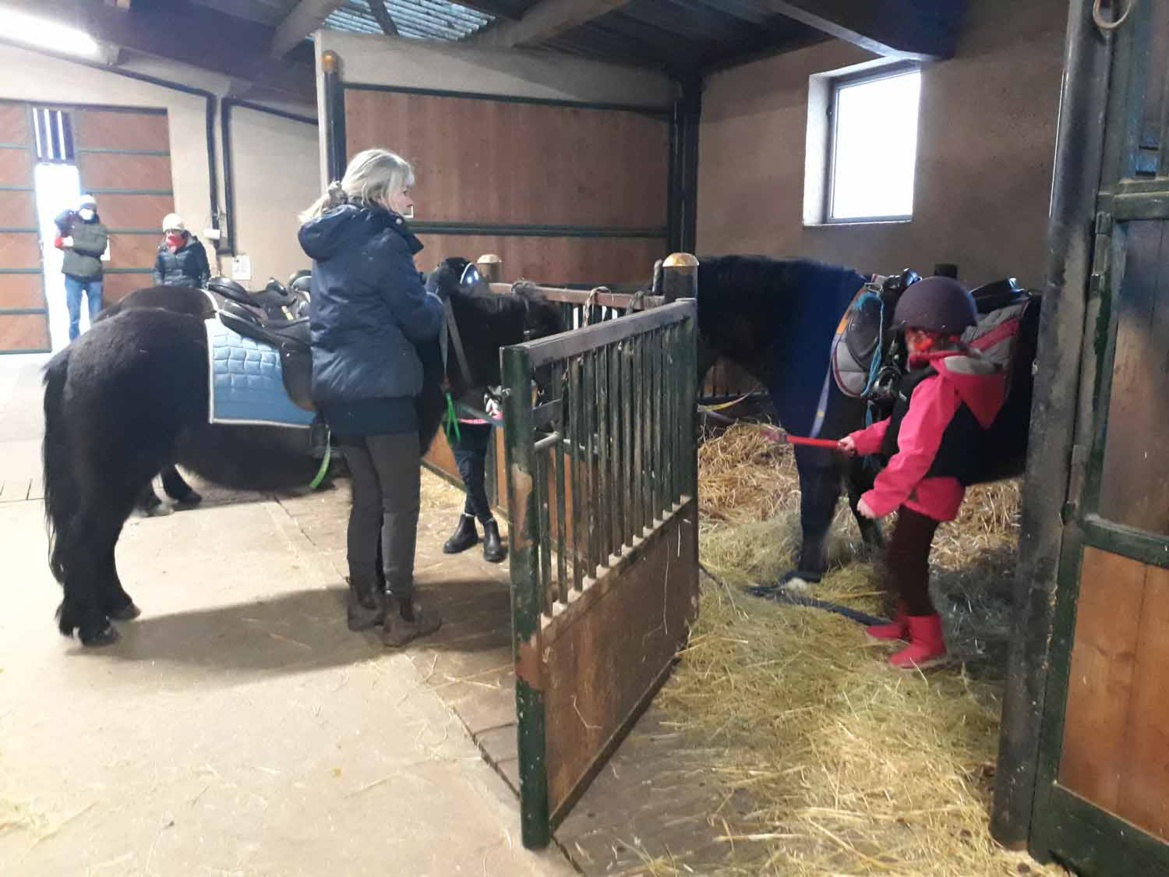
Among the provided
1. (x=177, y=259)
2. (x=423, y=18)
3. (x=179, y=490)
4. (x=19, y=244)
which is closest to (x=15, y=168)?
(x=19, y=244)

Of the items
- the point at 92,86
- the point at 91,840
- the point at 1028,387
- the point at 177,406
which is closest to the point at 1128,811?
the point at 1028,387

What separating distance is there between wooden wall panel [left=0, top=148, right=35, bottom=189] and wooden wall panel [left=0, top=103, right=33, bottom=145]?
0.13m

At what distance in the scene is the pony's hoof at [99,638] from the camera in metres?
2.69

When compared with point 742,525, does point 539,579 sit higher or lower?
higher

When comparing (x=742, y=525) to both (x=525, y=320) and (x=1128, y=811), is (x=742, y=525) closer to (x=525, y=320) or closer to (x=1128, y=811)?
(x=525, y=320)

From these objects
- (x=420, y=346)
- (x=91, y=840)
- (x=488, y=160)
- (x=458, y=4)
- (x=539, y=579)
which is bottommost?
(x=91, y=840)

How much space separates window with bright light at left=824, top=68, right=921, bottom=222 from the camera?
16.7 feet

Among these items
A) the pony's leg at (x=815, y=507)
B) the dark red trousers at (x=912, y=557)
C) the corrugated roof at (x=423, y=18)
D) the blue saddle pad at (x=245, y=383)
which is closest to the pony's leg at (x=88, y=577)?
the blue saddle pad at (x=245, y=383)

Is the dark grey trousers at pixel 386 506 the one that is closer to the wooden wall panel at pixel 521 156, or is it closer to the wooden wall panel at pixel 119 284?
the wooden wall panel at pixel 521 156

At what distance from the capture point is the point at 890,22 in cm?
424

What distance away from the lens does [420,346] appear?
2.87 metres

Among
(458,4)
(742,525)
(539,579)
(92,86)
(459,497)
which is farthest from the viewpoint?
(92,86)

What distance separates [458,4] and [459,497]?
12.1ft

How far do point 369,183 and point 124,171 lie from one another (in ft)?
29.6
